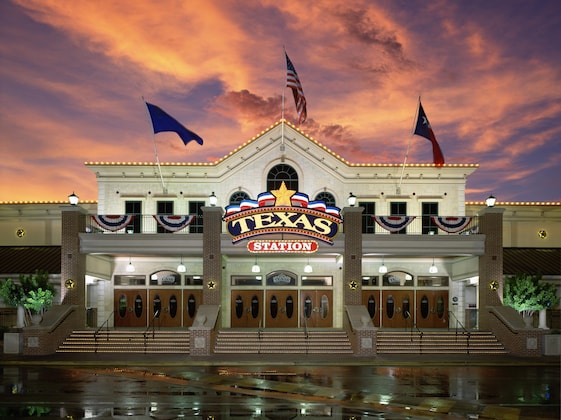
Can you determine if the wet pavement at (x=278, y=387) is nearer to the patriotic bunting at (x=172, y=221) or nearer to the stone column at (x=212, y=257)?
the stone column at (x=212, y=257)

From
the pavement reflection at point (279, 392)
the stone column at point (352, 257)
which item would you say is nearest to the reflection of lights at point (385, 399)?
the pavement reflection at point (279, 392)

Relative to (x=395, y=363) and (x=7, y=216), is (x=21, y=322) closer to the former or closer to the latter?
(x=7, y=216)

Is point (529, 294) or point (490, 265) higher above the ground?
point (490, 265)

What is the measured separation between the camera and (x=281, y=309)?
3800cm

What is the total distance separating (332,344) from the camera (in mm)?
30531

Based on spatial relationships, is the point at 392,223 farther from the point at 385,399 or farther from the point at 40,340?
the point at 40,340

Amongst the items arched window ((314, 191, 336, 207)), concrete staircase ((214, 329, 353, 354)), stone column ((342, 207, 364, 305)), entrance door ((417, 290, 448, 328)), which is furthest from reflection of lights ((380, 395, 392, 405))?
arched window ((314, 191, 336, 207))

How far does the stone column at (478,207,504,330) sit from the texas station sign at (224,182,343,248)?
7.82 meters

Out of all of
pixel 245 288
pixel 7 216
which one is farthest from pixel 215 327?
pixel 7 216

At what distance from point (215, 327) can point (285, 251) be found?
5265 millimetres

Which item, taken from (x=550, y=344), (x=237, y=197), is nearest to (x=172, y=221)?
(x=237, y=197)

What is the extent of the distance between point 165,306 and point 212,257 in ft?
24.5

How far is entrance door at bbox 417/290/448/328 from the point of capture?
126ft

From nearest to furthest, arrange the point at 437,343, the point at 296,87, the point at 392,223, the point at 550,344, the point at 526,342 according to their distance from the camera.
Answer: the point at 526,342 → the point at 550,344 → the point at 437,343 → the point at 392,223 → the point at 296,87
